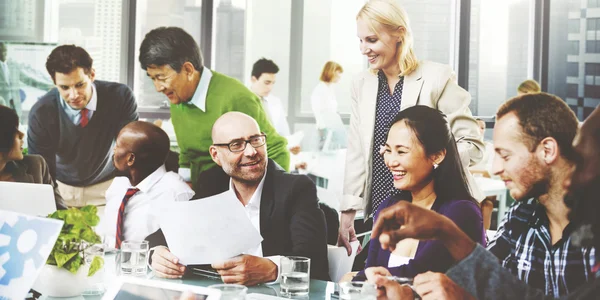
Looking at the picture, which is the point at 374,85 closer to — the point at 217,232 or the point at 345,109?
the point at 345,109

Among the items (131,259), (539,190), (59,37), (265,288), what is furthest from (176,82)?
(539,190)

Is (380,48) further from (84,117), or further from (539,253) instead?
(84,117)

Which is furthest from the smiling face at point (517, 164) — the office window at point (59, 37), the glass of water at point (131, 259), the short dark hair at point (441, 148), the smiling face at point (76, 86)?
the smiling face at point (76, 86)

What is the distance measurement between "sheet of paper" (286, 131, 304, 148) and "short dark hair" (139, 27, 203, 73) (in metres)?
0.54

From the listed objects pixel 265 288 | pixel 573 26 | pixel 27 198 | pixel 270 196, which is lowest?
pixel 265 288

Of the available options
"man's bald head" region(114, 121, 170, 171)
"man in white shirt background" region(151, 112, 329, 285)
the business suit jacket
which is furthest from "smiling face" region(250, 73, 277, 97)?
the business suit jacket

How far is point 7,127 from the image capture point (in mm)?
3322

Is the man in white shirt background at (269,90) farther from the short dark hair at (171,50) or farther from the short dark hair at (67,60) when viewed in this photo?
the short dark hair at (67,60)

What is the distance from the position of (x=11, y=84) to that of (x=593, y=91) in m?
2.63

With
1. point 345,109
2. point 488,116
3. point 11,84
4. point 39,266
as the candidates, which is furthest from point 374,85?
point 11,84

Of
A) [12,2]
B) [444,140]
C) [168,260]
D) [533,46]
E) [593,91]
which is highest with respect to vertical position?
[12,2]

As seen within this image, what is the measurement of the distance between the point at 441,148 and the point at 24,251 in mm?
1400

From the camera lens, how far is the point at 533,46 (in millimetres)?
2430

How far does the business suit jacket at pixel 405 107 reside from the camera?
2332 millimetres
